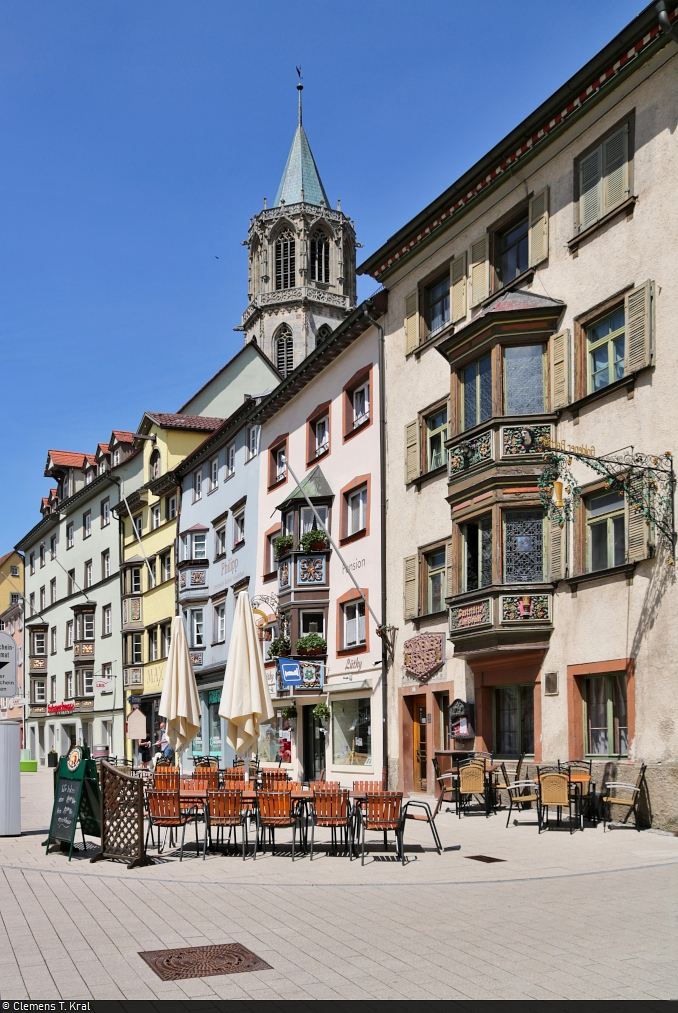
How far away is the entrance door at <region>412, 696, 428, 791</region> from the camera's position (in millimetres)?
25766

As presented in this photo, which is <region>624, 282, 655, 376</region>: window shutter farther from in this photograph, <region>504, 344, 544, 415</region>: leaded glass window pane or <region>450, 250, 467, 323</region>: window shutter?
<region>450, 250, 467, 323</region>: window shutter

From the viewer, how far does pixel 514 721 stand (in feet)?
72.1

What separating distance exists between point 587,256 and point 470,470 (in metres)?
4.84

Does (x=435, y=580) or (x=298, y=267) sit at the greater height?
(x=298, y=267)

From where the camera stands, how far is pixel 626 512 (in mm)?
18484

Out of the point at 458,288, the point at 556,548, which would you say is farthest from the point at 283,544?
the point at 556,548

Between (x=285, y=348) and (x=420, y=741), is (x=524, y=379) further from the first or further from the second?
(x=285, y=348)

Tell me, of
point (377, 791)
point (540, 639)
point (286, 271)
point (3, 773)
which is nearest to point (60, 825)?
point (3, 773)

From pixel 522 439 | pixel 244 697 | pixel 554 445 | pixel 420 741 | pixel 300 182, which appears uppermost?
pixel 300 182

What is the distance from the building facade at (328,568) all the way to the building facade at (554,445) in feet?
7.73

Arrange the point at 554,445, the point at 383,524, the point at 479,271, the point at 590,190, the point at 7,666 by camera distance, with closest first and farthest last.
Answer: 1. the point at 7,666
2. the point at 554,445
3. the point at 590,190
4. the point at 479,271
5. the point at 383,524

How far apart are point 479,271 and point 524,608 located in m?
7.82

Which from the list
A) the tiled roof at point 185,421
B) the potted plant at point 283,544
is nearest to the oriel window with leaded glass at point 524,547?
the potted plant at point 283,544

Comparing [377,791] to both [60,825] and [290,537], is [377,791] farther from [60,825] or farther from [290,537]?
[290,537]
